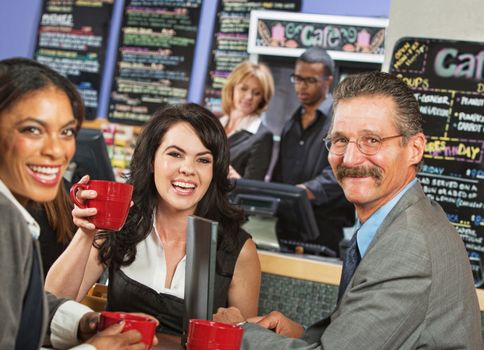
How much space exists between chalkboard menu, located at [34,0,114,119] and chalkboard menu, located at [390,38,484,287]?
11.3 ft

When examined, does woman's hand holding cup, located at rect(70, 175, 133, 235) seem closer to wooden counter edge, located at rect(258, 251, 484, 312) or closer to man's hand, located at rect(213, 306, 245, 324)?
man's hand, located at rect(213, 306, 245, 324)

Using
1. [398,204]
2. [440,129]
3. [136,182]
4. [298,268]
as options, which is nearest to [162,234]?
[136,182]

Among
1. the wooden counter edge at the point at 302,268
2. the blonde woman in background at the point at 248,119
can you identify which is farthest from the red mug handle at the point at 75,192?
the blonde woman in background at the point at 248,119

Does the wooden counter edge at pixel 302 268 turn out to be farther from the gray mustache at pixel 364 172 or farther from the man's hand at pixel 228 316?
the gray mustache at pixel 364 172

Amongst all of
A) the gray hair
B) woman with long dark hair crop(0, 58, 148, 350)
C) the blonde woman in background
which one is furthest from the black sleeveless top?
the blonde woman in background

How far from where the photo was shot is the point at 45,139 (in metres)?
1.31

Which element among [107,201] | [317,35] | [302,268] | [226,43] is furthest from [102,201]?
[226,43]

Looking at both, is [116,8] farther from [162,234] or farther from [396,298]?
[396,298]

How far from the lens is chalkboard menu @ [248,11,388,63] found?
558 centimetres

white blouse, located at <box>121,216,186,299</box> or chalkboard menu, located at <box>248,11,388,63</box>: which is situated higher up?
chalkboard menu, located at <box>248,11,388,63</box>

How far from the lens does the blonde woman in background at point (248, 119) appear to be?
5.52 metres

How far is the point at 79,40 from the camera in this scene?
22.1 feet

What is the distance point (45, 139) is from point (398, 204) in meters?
0.91

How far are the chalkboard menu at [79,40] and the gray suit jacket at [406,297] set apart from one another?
16.9ft
